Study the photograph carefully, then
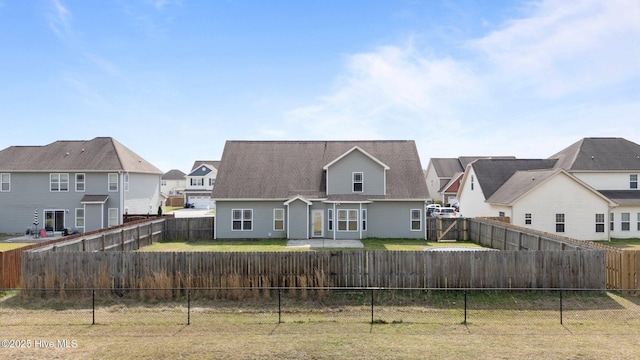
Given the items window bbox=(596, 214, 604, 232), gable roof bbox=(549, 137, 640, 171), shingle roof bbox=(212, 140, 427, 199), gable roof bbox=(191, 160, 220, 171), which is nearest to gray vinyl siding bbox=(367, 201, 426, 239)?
shingle roof bbox=(212, 140, 427, 199)

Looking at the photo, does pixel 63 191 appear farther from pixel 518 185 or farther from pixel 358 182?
pixel 518 185

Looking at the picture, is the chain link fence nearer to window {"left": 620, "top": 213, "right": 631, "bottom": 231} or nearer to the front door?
the front door

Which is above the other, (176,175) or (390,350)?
(176,175)

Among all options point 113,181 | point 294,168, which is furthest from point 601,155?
point 113,181

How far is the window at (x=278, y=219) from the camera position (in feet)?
111

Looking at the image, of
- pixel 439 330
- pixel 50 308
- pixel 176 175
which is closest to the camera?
pixel 439 330

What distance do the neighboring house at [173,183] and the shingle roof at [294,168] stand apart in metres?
67.6

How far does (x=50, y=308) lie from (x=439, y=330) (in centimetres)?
1348

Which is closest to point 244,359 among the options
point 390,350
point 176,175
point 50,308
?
point 390,350

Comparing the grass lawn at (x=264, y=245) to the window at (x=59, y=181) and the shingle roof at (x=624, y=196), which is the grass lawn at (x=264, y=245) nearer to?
the window at (x=59, y=181)

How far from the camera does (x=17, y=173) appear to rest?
38.7 m

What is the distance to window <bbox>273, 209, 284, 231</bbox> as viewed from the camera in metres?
33.8

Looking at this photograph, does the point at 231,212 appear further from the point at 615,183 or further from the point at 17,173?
the point at 615,183

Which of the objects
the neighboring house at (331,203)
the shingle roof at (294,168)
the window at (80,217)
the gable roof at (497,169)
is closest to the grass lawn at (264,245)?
the neighboring house at (331,203)
